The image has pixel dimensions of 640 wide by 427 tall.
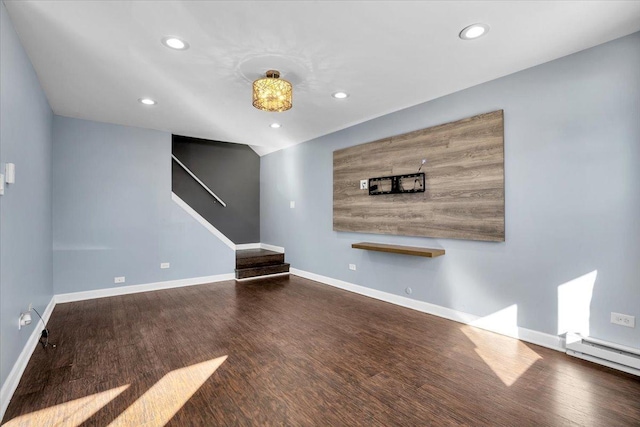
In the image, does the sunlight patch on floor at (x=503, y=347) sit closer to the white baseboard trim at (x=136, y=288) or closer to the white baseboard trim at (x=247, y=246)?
the white baseboard trim at (x=136, y=288)

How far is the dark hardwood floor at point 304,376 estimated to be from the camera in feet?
6.39

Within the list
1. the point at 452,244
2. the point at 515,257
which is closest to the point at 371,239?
the point at 452,244

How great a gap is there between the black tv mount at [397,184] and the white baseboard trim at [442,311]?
1451 millimetres

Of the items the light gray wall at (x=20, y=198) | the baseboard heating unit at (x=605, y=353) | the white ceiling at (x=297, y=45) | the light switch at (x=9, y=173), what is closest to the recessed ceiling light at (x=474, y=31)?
the white ceiling at (x=297, y=45)

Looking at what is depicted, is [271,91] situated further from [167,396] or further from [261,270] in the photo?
[261,270]

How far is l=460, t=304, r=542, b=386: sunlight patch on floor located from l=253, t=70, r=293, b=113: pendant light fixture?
3.05 meters

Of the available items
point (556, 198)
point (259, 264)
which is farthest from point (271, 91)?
point (259, 264)

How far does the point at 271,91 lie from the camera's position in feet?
9.96

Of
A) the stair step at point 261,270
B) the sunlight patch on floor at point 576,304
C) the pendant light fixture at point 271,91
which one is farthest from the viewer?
the stair step at point 261,270

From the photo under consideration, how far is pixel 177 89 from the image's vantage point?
3.52 metres

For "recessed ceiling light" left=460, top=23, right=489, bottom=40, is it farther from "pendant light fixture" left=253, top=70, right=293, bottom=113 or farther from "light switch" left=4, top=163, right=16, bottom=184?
"light switch" left=4, top=163, right=16, bottom=184

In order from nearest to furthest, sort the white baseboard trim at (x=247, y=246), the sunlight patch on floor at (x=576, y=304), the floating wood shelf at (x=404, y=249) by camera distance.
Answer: the sunlight patch on floor at (x=576, y=304) < the floating wood shelf at (x=404, y=249) < the white baseboard trim at (x=247, y=246)

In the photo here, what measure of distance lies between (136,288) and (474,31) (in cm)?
558

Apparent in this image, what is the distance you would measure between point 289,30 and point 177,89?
180 cm
